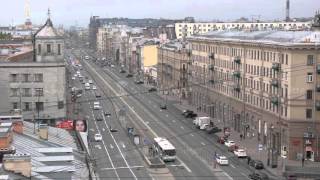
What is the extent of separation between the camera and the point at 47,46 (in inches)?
3137

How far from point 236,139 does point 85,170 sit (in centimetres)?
4594

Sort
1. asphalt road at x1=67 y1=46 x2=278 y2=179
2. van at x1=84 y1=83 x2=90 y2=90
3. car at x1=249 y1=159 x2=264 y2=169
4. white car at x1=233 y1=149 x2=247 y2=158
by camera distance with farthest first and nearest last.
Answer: van at x1=84 y1=83 x2=90 y2=90 < white car at x1=233 y1=149 x2=247 y2=158 < car at x1=249 y1=159 x2=264 y2=169 < asphalt road at x1=67 y1=46 x2=278 y2=179

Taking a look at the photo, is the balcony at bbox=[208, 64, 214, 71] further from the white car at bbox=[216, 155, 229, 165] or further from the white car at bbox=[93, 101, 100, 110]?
the white car at bbox=[216, 155, 229, 165]

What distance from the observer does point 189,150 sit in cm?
6800

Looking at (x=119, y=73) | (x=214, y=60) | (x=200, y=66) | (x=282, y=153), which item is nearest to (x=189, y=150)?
(x=282, y=153)

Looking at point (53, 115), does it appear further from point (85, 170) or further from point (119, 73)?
point (119, 73)

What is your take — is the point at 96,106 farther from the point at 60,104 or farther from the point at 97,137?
the point at 97,137

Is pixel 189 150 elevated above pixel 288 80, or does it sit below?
below

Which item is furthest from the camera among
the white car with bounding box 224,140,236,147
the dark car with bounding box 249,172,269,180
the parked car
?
the white car with bounding box 224,140,236,147

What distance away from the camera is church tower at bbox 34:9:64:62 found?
79188mm

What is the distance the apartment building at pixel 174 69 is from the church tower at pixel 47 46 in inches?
1408

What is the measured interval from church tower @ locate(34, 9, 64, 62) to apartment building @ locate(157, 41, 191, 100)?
117 ft

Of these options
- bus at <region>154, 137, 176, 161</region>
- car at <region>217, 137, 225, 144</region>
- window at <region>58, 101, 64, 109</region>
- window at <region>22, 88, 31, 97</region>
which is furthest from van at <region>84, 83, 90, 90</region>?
bus at <region>154, 137, 176, 161</region>

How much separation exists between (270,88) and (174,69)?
55.1m
